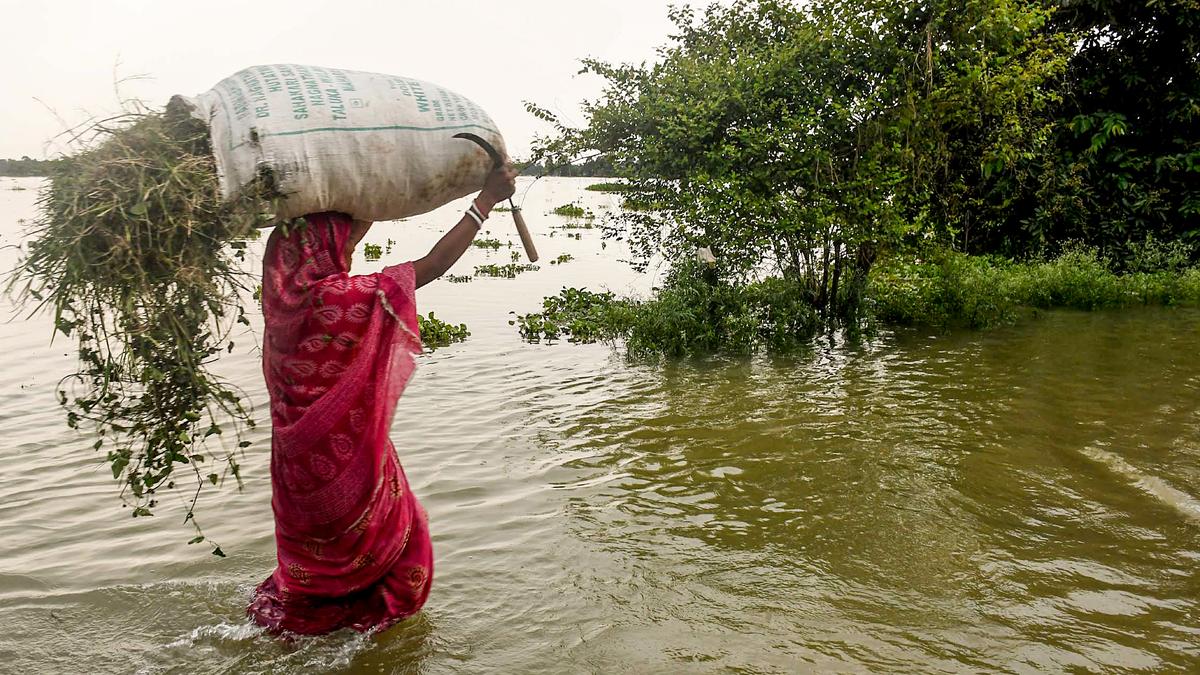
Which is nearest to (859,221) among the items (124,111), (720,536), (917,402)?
(917,402)

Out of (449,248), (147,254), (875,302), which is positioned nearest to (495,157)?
(449,248)

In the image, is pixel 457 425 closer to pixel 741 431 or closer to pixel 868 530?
pixel 741 431

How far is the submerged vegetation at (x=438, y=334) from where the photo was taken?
9320 mm

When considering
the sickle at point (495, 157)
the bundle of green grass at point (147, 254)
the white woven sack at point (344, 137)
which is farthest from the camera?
the sickle at point (495, 157)

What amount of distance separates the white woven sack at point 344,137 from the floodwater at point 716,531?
1.65 metres

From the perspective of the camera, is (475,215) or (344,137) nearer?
(344,137)

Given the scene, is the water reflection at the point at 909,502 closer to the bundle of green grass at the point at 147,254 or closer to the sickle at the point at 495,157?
the sickle at the point at 495,157

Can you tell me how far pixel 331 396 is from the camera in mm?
2824

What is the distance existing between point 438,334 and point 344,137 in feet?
21.9

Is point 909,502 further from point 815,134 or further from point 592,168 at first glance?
point 592,168

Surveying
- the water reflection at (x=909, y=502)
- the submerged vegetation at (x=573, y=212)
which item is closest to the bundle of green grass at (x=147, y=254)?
the water reflection at (x=909, y=502)

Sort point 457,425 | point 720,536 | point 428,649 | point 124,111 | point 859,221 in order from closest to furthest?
1. point 124,111
2. point 428,649
3. point 720,536
4. point 457,425
5. point 859,221

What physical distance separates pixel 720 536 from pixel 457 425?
2664 millimetres

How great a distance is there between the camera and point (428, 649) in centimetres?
331
